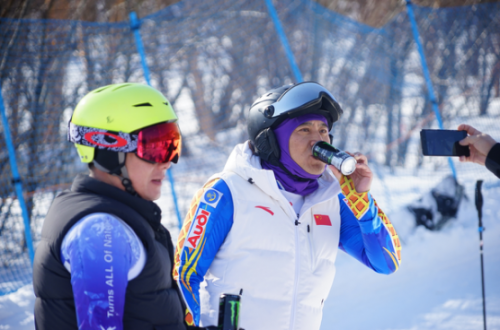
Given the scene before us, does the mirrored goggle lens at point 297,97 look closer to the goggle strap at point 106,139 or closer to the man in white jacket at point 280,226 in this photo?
the man in white jacket at point 280,226

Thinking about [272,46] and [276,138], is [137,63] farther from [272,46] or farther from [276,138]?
[276,138]

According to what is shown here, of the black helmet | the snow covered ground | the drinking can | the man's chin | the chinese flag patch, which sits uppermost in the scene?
the black helmet

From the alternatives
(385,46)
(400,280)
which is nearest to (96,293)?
(400,280)

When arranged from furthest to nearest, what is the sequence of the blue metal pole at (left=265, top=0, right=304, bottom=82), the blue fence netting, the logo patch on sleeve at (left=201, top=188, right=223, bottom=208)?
1. the blue metal pole at (left=265, top=0, right=304, bottom=82)
2. the blue fence netting
3. the logo patch on sleeve at (left=201, top=188, right=223, bottom=208)

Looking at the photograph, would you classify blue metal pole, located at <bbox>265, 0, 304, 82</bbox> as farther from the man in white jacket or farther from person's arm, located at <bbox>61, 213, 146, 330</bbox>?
person's arm, located at <bbox>61, 213, 146, 330</bbox>

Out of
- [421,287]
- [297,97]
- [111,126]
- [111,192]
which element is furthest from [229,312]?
[421,287]

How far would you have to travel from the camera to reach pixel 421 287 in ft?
16.1

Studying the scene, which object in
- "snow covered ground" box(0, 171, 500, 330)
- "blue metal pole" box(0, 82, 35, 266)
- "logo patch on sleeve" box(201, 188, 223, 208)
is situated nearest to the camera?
"logo patch on sleeve" box(201, 188, 223, 208)

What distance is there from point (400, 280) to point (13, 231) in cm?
448

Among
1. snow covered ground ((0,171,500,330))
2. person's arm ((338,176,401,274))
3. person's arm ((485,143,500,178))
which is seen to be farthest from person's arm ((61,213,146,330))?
snow covered ground ((0,171,500,330))

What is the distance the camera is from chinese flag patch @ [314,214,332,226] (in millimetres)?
2314

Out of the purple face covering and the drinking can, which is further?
the purple face covering

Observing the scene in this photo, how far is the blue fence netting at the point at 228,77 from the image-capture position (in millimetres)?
5148

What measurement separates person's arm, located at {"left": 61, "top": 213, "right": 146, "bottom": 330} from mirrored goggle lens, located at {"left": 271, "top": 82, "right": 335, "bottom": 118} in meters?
1.27
